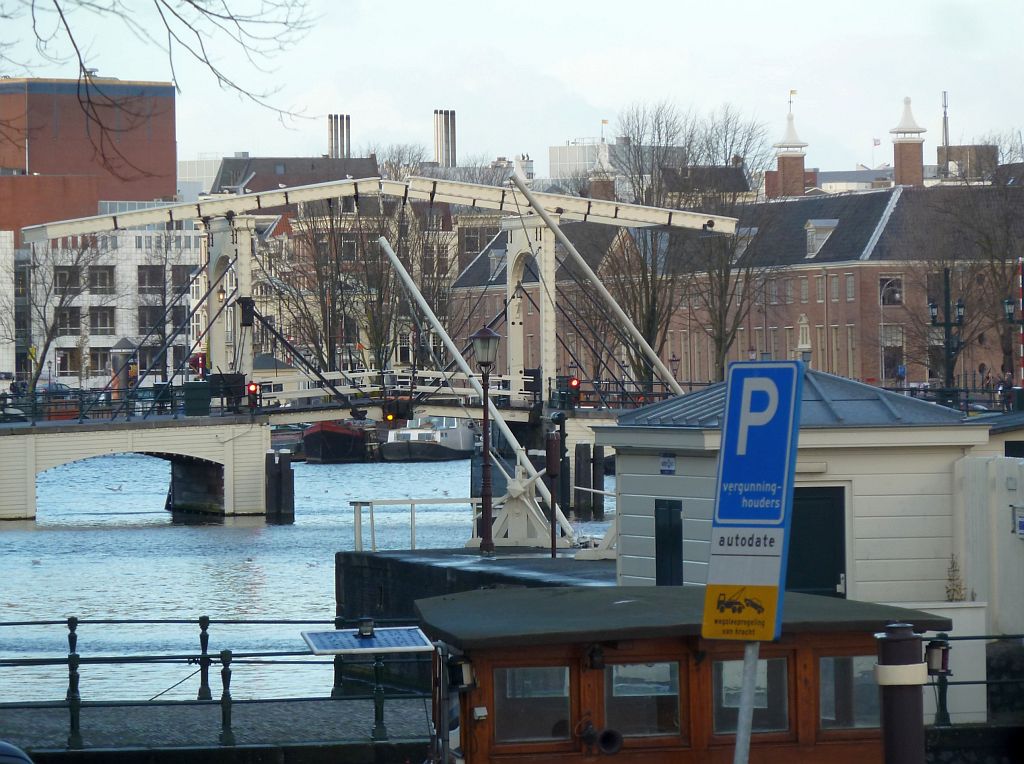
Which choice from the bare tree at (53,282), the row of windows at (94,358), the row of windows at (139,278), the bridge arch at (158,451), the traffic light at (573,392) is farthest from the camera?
the row of windows at (94,358)

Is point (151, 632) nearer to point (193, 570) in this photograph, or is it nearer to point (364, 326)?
point (193, 570)

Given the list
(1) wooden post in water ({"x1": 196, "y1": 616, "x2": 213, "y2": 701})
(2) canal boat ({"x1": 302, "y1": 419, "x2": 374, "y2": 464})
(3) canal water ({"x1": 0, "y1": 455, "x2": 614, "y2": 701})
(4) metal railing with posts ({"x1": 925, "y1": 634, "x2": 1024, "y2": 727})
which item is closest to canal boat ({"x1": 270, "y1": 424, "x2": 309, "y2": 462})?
(2) canal boat ({"x1": 302, "y1": 419, "x2": 374, "y2": 464})

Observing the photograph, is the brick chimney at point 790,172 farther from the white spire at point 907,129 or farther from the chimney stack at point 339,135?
the chimney stack at point 339,135

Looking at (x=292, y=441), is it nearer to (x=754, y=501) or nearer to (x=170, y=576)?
(x=170, y=576)

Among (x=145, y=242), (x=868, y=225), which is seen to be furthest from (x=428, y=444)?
(x=145, y=242)

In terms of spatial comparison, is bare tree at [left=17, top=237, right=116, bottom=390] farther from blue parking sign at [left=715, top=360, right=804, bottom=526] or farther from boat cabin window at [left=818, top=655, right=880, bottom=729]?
blue parking sign at [left=715, top=360, right=804, bottom=526]

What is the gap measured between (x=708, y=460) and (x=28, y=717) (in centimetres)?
594

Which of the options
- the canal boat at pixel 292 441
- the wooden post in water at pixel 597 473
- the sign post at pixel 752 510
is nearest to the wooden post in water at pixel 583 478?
the wooden post in water at pixel 597 473

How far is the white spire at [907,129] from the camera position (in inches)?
3059

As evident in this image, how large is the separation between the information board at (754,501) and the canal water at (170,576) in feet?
33.7

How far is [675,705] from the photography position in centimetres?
789

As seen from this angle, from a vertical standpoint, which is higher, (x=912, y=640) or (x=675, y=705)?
(x=912, y=640)

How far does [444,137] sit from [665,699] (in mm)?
136341

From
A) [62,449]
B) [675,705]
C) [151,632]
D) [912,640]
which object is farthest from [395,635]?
[62,449]
